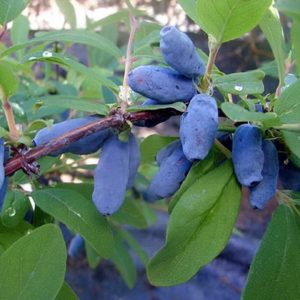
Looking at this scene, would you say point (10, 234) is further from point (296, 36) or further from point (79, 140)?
point (296, 36)

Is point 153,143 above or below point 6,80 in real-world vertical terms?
below

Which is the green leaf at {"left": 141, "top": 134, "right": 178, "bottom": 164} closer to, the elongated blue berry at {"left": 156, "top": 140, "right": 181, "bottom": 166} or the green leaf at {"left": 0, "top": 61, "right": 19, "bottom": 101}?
the elongated blue berry at {"left": 156, "top": 140, "right": 181, "bottom": 166}

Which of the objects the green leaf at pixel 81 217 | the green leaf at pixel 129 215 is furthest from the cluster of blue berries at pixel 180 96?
Answer: the green leaf at pixel 129 215

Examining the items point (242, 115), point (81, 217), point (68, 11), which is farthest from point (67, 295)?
point (68, 11)

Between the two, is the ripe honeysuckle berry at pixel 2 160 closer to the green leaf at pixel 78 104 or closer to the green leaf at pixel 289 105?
the green leaf at pixel 78 104

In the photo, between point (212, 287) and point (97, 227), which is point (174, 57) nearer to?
point (97, 227)

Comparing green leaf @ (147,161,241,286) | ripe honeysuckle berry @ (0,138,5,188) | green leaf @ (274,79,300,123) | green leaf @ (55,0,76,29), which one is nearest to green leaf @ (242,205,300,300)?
green leaf @ (147,161,241,286)

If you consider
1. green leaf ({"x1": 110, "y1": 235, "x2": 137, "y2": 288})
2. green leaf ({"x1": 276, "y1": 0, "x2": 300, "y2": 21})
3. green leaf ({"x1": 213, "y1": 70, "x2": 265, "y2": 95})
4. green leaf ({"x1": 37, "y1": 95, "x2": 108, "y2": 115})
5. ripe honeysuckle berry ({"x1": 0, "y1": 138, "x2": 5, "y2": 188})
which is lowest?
green leaf ({"x1": 110, "y1": 235, "x2": 137, "y2": 288})
